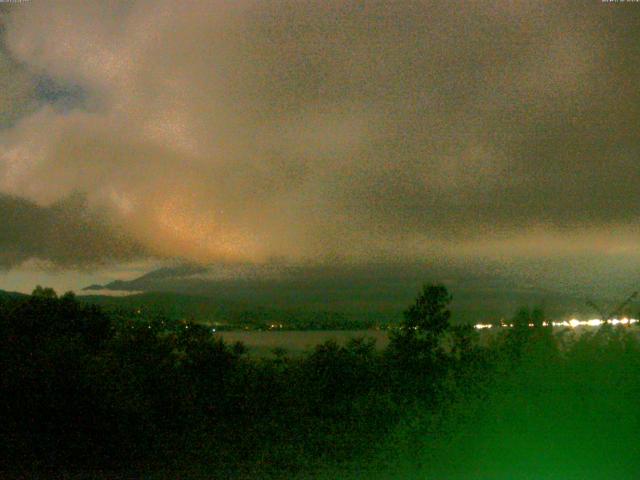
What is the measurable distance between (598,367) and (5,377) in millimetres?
8320

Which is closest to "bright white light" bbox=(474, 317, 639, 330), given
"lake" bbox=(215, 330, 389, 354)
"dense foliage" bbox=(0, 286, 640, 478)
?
"dense foliage" bbox=(0, 286, 640, 478)

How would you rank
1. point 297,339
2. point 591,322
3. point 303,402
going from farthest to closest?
1. point 297,339
2. point 303,402
3. point 591,322

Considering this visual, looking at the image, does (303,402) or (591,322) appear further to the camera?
(303,402)

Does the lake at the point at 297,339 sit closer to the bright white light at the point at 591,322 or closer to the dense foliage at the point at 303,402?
the dense foliage at the point at 303,402

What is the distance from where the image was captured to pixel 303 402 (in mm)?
11953

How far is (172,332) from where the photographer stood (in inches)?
516

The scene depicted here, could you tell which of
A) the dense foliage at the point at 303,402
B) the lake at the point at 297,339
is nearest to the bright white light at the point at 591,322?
the dense foliage at the point at 303,402

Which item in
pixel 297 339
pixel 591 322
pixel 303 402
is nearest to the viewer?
pixel 591 322

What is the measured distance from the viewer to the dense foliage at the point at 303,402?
9539 mm

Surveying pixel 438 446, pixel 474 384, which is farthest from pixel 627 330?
pixel 438 446

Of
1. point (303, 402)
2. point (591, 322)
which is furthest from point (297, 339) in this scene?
point (591, 322)

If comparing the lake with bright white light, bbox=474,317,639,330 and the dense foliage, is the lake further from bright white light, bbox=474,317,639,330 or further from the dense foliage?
bright white light, bbox=474,317,639,330

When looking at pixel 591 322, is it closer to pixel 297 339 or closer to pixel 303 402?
pixel 303 402

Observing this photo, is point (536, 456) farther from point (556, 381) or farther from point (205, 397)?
point (205, 397)
